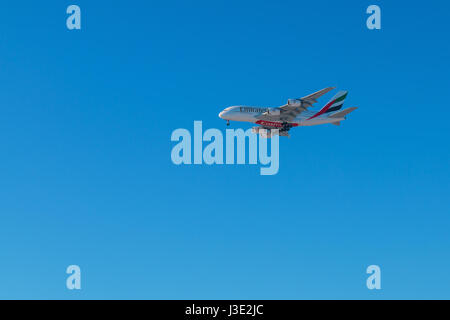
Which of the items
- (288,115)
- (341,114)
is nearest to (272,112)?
(288,115)

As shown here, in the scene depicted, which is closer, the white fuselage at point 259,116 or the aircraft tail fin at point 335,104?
the white fuselage at point 259,116

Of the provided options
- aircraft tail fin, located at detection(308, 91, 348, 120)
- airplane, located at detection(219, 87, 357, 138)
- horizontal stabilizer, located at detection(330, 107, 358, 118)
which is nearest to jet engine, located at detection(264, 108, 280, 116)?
airplane, located at detection(219, 87, 357, 138)

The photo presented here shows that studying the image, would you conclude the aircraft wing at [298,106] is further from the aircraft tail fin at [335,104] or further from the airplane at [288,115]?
the aircraft tail fin at [335,104]

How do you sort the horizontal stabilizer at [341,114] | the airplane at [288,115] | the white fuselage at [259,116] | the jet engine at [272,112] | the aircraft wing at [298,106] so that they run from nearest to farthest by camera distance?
the aircraft wing at [298,106] → the white fuselage at [259,116] → the airplane at [288,115] → the jet engine at [272,112] → the horizontal stabilizer at [341,114]

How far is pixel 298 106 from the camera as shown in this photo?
136 meters

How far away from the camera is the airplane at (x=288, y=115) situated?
5315 inches

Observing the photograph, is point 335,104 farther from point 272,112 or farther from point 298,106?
point 272,112

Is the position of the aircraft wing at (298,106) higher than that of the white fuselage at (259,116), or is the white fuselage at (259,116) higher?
the aircraft wing at (298,106)

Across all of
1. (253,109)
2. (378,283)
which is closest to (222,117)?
(253,109)

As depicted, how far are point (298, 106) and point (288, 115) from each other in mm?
3644

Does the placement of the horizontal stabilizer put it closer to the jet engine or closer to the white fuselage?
the white fuselage

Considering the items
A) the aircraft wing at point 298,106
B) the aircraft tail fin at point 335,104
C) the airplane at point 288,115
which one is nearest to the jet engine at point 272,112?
the airplane at point 288,115
